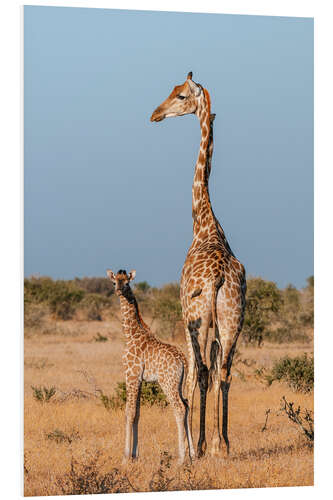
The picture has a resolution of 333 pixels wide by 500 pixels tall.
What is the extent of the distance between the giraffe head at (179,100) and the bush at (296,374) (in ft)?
19.4

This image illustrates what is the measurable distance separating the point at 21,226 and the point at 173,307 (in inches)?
595

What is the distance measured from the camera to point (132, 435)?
785 cm

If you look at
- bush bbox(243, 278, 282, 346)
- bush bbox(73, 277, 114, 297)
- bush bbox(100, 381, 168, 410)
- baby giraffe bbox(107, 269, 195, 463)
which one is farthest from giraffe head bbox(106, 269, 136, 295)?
bush bbox(73, 277, 114, 297)

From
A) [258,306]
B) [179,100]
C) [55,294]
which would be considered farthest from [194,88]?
[55,294]

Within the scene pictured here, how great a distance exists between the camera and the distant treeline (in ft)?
66.0

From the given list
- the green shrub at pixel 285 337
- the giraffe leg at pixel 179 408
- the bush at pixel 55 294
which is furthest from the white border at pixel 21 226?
the bush at pixel 55 294

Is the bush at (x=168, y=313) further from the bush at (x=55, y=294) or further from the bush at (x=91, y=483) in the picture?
the bush at (x=91, y=483)

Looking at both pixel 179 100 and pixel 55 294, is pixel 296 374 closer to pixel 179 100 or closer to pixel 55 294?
pixel 179 100

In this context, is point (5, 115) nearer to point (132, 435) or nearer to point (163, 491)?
point (132, 435)

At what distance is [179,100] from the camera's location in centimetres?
875

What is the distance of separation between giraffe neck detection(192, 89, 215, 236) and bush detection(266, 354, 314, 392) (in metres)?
5.03

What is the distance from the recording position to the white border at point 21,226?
7.39 meters

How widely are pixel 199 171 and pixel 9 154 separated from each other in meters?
2.34

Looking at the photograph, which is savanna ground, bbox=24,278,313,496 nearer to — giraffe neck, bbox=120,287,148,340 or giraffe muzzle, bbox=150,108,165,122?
giraffe neck, bbox=120,287,148,340
